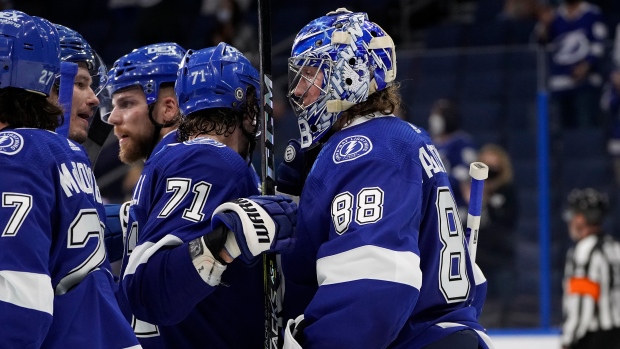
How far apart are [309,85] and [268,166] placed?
9.4 inches

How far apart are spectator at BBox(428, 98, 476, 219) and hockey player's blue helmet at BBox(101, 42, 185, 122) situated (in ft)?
12.5

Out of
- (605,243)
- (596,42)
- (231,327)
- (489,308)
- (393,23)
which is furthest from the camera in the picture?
(393,23)

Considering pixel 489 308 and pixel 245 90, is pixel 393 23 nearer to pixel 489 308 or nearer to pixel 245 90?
pixel 489 308

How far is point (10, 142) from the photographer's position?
2.30m

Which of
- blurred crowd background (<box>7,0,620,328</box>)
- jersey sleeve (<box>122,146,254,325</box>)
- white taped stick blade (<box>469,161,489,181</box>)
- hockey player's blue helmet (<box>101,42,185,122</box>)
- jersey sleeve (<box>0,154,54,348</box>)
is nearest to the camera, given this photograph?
jersey sleeve (<box>0,154,54,348</box>)

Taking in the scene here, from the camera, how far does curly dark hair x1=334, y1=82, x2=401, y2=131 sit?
8.85ft

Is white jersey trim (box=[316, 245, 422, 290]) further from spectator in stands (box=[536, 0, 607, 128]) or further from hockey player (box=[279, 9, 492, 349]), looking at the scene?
spectator in stands (box=[536, 0, 607, 128])

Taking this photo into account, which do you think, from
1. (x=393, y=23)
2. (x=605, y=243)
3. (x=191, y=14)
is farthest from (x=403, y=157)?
(x=191, y=14)

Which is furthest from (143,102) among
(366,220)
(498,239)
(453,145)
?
(453,145)

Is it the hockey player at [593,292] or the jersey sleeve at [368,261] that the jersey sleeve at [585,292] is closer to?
the hockey player at [593,292]

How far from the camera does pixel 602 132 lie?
6.98 metres

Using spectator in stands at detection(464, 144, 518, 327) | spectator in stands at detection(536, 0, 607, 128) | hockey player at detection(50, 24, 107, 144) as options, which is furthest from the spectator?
hockey player at detection(50, 24, 107, 144)

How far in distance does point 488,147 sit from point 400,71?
0.78 m

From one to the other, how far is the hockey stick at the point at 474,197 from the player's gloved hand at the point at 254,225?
1.94 feet
